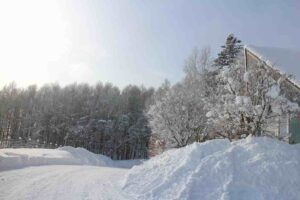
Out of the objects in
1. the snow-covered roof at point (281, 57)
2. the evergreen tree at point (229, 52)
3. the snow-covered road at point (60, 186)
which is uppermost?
the evergreen tree at point (229, 52)

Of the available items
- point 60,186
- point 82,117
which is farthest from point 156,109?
point 82,117

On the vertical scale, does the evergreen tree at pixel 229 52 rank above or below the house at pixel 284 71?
above

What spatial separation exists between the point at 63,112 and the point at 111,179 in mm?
51881

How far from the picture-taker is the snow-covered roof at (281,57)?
67.4 ft

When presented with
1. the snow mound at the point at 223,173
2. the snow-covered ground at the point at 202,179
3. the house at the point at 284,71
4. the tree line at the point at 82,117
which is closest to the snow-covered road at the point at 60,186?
the snow-covered ground at the point at 202,179

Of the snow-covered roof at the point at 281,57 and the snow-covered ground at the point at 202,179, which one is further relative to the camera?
the snow-covered roof at the point at 281,57

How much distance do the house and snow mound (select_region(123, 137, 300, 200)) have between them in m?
5.35

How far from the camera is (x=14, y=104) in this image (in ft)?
223

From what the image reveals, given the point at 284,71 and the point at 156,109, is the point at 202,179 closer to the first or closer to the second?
the point at 284,71

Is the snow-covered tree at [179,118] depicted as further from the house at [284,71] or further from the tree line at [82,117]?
the tree line at [82,117]

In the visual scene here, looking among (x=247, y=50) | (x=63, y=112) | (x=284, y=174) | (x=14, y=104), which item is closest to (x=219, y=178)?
(x=284, y=174)

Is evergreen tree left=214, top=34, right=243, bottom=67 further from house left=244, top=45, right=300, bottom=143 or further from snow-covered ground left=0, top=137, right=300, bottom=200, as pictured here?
snow-covered ground left=0, top=137, right=300, bottom=200

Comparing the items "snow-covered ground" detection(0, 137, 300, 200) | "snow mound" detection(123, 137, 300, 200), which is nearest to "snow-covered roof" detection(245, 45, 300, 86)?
"snow mound" detection(123, 137, 300, 200)

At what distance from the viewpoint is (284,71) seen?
63.5 ft
